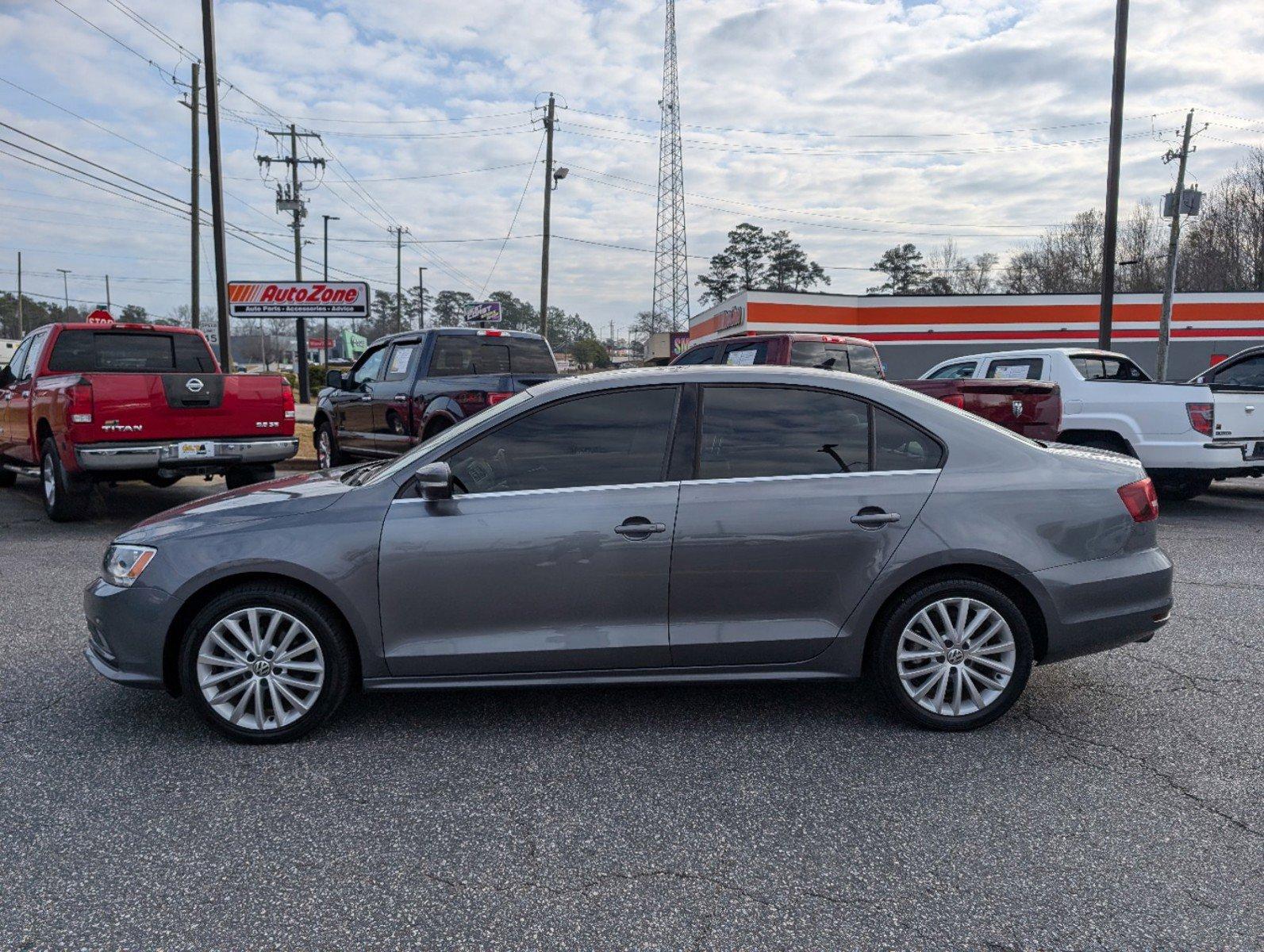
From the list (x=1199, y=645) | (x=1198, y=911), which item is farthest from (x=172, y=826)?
(x=1199, y=645)

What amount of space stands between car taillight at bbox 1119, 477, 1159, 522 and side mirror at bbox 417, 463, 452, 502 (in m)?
2.94

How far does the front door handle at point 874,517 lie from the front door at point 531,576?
781mm

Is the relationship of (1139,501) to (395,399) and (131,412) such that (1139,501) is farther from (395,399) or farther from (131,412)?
(131,412)

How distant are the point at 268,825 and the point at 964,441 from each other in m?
3.18

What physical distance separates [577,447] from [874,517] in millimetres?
1304

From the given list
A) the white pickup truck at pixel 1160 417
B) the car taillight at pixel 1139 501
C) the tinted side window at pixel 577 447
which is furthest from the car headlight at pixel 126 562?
the white pickup truck at pixel 1160 417

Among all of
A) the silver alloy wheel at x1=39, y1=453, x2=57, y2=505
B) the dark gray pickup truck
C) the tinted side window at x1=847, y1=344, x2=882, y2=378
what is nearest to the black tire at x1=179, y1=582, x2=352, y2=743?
the dark gray pickup truck

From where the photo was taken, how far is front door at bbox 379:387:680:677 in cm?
381

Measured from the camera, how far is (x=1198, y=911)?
267cm

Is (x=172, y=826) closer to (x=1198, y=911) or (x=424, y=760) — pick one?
(x=424, y=760)

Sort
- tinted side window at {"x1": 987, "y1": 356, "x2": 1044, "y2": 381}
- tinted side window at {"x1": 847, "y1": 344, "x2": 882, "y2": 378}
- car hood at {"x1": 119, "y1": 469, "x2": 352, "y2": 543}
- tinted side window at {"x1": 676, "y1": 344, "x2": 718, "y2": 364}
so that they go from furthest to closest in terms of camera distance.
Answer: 1. tinted side window at {"x1": 676, "y1": 344, "x2": 718, "y2": 364}
2. tinted side window at {"x1": 987, "y1": 356, "x2": 1044, "y2": 381}
3. tinted side window at {"x1": 847, "y1": 344, "x2": 882, "y2": 378}
4. car hood at {"x1": 119, "y1": 469, "x2": 352, "y2": 543}

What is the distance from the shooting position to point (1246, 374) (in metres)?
10.1

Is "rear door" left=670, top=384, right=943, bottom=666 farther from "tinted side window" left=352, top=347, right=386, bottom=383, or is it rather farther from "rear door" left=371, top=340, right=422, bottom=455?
"tinted side window" left=352, top=347, right=386, bottom=383

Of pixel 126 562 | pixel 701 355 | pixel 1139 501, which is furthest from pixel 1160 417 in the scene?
pixel 126 562
